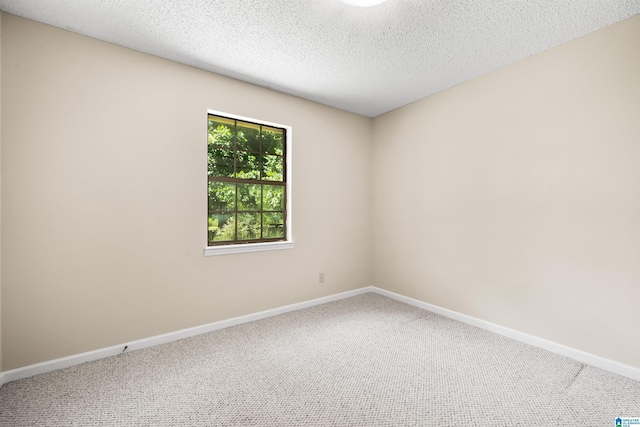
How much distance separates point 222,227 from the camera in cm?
307

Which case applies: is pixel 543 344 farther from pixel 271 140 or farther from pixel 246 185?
pixel 271 140

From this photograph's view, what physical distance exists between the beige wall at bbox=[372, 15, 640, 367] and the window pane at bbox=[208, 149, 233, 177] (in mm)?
2261

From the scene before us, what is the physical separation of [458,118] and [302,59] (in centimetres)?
184

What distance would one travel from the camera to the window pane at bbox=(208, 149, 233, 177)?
3004 millimetres

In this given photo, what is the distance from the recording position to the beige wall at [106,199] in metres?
2.07

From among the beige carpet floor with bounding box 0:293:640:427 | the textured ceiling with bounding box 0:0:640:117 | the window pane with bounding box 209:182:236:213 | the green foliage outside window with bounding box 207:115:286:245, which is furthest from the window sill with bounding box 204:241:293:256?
the textured ceiling with bounding box 0:0:640:117

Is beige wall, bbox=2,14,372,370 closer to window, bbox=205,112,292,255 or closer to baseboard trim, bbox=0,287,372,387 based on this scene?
baseboard trim, bbox=0,287,372,387

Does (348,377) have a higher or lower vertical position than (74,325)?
lower

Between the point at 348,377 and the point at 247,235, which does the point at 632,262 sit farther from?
the point at 247,235

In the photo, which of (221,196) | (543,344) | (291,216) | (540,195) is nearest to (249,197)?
(221,196)

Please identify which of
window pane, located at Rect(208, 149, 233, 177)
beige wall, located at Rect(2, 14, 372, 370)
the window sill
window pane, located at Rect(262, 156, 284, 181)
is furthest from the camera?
window pane, located at Rect(262, 156, 284, 181)

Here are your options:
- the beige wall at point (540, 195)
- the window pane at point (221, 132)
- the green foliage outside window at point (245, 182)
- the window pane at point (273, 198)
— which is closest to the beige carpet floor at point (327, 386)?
the beige wall at point (540, 195)

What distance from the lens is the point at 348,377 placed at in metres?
2.09

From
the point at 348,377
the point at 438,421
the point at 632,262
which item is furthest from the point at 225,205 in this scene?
the point at 632,262
